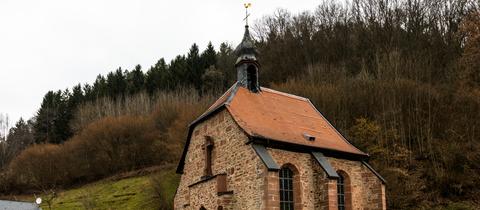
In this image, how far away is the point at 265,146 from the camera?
64.7 ft

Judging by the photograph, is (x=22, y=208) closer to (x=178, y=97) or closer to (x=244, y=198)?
(x=244, y=198)

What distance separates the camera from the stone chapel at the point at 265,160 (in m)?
19.4

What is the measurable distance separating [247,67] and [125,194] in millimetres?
24356

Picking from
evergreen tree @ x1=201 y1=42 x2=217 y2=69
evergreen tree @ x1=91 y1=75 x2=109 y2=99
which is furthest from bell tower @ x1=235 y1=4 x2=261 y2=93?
evergreen tree @ x1=91 y1=75 x2=109 y2=99

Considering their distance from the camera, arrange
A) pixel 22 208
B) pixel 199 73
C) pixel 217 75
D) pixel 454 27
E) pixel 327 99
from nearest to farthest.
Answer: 1. pixel 22 208
2. pixel 327 99
3. pixel 454 27
4. pixel 217 75
5. pixel 199 73

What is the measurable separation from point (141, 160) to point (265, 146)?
3588 centimetres

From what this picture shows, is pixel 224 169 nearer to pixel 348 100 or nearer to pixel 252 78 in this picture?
pixel 252 78

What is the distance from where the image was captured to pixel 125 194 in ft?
144

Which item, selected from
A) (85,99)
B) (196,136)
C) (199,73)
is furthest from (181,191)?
(85,99)

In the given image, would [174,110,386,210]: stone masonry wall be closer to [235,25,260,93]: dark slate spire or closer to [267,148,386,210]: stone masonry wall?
[267,148,386,210]: stone masonry wall

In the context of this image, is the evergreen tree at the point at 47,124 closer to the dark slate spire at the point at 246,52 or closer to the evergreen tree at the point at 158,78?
the evergreen tree at the point at 158,78

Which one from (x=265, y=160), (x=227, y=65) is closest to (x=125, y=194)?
(x=227, y=65)

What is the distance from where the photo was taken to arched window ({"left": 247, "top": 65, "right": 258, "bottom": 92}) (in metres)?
23.6

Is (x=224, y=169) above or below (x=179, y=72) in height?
below
